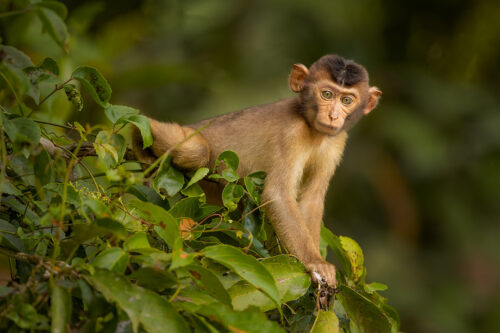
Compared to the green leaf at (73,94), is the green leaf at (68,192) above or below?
below

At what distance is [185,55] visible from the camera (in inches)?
475

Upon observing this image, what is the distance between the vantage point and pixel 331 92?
533cm

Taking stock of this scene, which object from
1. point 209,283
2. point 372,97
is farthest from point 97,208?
point 372,97

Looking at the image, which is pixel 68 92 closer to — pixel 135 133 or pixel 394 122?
pixel 135 133

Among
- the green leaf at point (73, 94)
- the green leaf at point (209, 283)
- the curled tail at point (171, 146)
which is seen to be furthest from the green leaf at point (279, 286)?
the curled tail at point (171, 146)

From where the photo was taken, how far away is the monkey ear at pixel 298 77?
5561 millimetres

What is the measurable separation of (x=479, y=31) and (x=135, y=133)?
8942 millimetres

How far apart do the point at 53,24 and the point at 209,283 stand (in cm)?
128

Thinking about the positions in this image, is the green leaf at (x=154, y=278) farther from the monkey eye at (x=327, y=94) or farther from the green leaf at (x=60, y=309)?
the monkey eye at (x=327, y=94)

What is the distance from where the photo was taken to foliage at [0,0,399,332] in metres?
2.46

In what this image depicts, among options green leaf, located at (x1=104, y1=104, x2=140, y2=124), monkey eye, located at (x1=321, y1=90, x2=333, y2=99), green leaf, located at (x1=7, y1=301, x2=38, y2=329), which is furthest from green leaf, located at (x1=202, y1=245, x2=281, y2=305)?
monkey eye, located at (x1=321, y1=90, x2=333, y2=99)

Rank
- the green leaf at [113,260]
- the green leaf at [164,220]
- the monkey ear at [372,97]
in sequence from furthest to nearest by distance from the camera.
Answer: the monkey ear at [372,97] → the green leaf at [164,220] → the green leaf at [113,260]

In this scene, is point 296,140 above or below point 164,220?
below

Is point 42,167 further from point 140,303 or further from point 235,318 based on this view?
point 235,318
